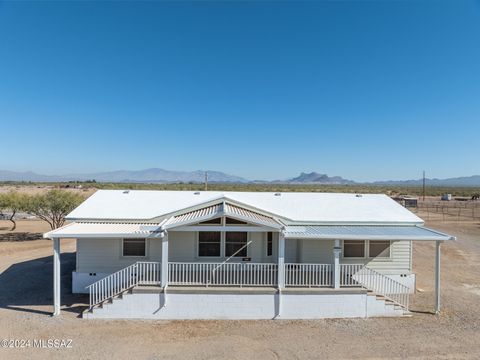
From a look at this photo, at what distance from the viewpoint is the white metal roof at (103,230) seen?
437 inches

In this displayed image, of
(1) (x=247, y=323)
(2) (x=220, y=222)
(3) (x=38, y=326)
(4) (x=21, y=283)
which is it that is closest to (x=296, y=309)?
(1) (x=247, y=323)

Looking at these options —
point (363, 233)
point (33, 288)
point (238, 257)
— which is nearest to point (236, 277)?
point (238, 257)

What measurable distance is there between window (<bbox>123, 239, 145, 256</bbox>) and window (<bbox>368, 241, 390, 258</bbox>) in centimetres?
966

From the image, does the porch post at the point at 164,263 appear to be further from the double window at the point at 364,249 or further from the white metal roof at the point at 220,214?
the double window at the point at 364,249

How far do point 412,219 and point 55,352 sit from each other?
13.9 m

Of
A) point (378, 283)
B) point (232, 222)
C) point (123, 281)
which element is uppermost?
point (232, 222)

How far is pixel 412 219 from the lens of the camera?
541 inches

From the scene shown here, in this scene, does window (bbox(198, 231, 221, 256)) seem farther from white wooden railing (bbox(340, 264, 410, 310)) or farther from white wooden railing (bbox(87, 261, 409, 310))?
white wooden railing (bbox(340, 264, 410, 310))

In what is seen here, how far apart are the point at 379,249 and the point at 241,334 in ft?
24.1

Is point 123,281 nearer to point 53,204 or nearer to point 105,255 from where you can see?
point 105,255

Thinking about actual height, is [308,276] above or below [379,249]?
below

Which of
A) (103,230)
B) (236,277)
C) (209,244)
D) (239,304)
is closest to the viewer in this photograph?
(239,304)

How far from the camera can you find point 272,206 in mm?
14922

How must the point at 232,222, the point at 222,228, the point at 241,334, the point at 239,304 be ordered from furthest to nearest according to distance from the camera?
1. the point at 232,222
2. the point at 222,228
3. the point at 239,304
4. the point at 241,334
